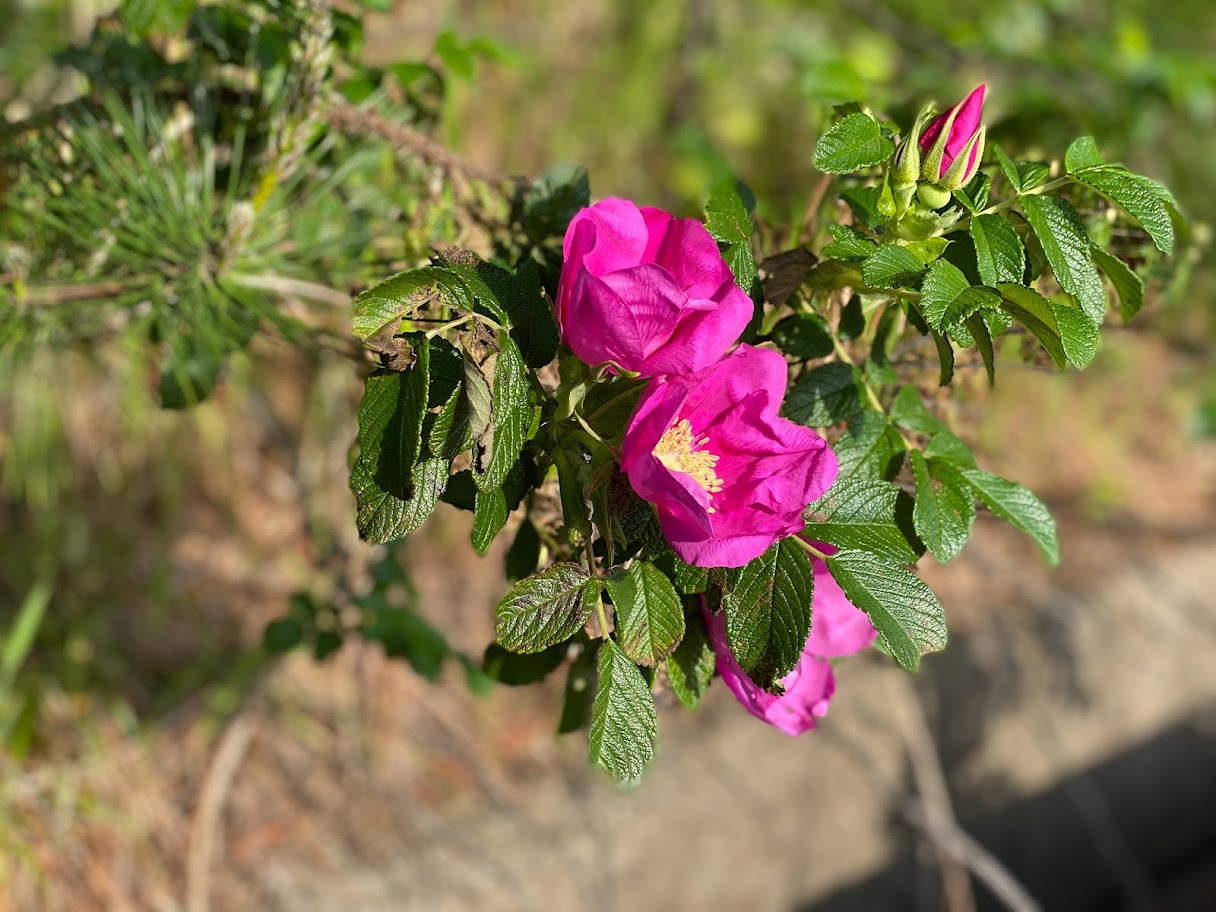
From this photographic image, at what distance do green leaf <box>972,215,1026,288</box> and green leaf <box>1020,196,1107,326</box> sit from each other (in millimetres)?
13

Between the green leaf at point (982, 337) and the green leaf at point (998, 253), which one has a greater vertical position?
the green leaf at point (998, 253)

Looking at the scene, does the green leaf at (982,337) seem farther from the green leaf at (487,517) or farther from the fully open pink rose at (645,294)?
the green leaf at (487,517)

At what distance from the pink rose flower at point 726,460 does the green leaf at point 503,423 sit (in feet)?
0.14

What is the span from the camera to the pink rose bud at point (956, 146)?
1.50ft

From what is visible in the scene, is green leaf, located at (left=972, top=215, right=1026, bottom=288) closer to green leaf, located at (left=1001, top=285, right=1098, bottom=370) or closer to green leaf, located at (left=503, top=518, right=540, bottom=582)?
green leaf, located at (left=1001, top=285, right=1098, bottom=370)

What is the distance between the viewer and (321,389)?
1.76 meters

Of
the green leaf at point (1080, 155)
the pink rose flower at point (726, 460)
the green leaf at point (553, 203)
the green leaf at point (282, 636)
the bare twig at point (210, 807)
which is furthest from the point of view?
the bare twig at point (210, 807)

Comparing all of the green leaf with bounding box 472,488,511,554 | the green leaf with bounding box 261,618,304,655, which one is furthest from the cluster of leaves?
the green leaf with bounding box 261,618,304,655

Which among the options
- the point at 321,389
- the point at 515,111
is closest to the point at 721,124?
the point at 515,111

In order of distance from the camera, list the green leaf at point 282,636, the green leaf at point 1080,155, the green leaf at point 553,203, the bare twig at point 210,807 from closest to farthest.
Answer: the green leaf at point 1080,155
the green leaf at point 553,203
the green leaf at point 282,636
the bare twig at point 210,807

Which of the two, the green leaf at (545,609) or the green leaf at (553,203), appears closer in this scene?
the green leaf at (545,609)

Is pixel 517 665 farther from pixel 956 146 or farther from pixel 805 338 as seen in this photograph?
pixel 956 146

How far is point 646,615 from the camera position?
1.38 feet

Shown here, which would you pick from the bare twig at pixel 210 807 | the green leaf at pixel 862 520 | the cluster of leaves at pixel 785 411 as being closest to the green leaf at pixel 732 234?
the cluster of leaves at pixel 785 411
